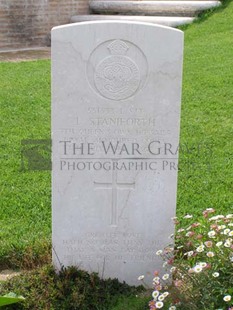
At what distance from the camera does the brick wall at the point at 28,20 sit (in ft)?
40.6

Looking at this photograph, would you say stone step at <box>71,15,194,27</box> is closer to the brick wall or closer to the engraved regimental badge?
the brick wall

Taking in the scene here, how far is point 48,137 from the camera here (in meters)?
6.50

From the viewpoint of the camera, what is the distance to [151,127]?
11.9ft

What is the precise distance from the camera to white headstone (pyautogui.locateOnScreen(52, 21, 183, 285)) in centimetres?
350

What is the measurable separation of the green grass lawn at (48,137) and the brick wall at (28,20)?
8.15 feet

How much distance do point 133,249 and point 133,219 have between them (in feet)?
0.64

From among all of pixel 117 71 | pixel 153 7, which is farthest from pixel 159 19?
pixel 117 71

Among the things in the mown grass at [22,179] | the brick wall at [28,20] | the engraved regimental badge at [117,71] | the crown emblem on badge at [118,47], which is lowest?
the mown grass at [22,179]

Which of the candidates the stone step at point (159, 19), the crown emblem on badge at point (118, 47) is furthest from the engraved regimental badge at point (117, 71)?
the stone step at point (159, 19)

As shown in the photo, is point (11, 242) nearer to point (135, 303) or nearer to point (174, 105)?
point (135, 303)

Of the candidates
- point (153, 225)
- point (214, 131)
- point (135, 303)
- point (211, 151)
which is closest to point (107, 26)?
point (153, 225)

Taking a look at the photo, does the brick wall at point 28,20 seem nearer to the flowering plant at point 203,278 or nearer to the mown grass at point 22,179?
the mown grass at point 22,179

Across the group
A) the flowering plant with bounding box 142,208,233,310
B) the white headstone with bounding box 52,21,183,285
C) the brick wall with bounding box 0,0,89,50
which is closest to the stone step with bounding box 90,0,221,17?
the brick wall with bounding box 0,0,89,50

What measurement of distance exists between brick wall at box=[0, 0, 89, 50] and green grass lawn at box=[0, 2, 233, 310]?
8.15 feet
